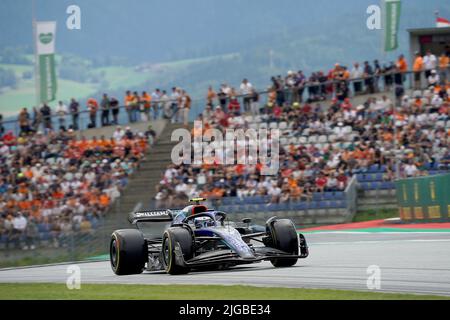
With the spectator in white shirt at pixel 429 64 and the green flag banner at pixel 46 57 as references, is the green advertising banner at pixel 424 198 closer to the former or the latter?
the spectator in white shirt at pixel 429 64

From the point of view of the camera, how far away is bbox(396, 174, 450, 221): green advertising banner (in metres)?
27.2

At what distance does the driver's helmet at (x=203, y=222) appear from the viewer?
1725 centimetres

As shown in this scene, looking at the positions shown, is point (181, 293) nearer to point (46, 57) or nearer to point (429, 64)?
point (429, 64)

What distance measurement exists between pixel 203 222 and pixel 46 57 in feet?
88.3

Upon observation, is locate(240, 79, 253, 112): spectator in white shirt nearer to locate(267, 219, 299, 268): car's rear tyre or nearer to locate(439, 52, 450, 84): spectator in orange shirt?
locate(439, 52, 450, 84): spectator in orange shirt

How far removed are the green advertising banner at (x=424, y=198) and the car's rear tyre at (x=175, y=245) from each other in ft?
39.3

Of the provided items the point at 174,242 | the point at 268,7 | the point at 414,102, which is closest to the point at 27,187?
the point at 414,102

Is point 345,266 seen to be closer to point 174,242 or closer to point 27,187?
point 174,242

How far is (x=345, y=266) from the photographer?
16.9 metres

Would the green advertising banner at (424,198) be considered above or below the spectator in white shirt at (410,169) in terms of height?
below

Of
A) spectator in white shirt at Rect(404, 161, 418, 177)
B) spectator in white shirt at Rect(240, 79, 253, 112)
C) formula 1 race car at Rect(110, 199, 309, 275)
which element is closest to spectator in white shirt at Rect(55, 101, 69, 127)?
→ spectator in white shirt at Rect(240, 79, 253, 112)

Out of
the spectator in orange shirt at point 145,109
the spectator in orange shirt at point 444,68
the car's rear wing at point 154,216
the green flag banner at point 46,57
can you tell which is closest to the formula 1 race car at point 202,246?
the car's rear wing at point 154,216

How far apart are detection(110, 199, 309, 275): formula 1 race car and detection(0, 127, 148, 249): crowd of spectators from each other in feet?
32.9

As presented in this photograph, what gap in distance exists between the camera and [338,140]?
3350cm
